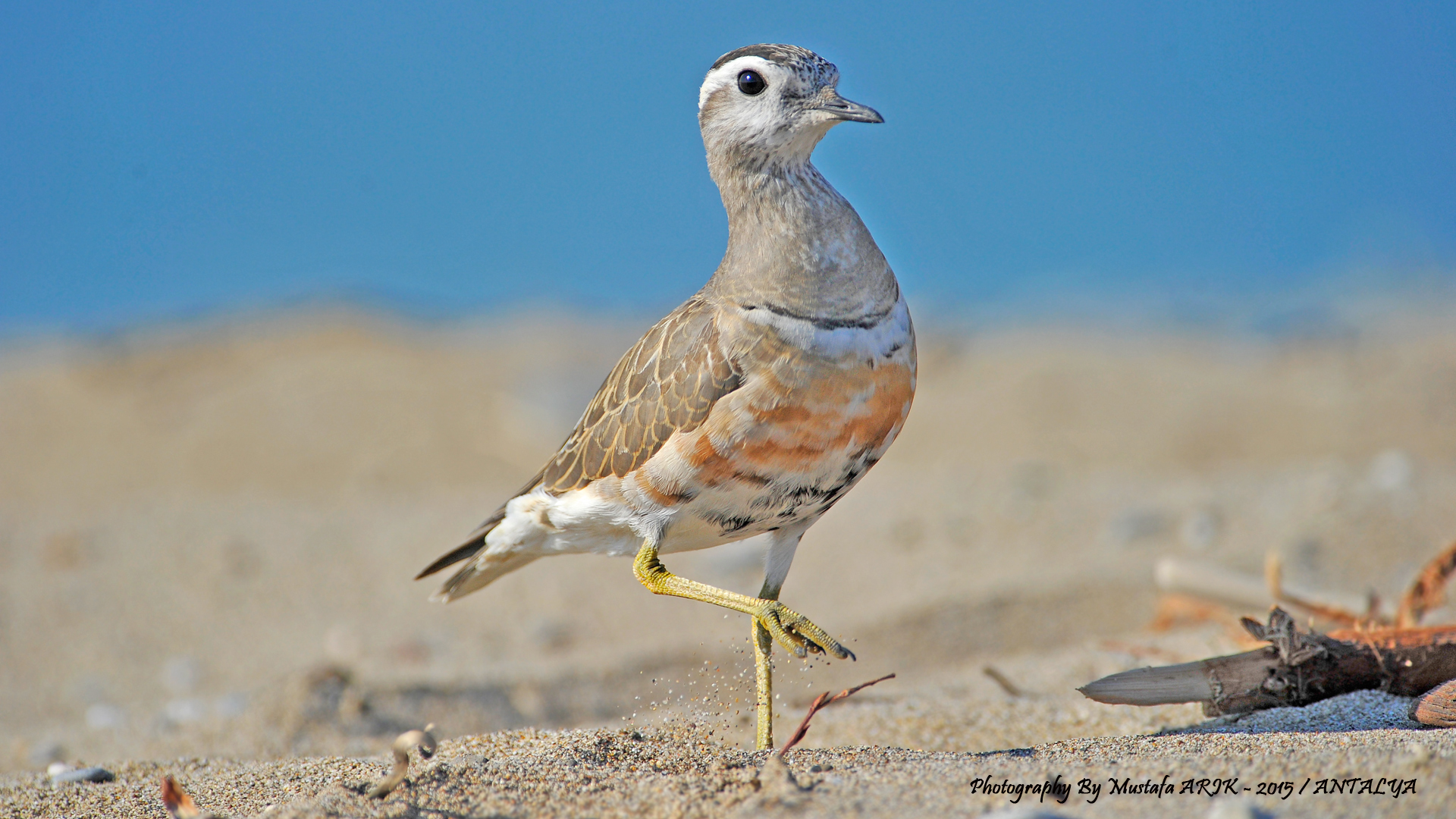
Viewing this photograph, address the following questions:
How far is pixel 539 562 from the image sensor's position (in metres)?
Answer: 9.48

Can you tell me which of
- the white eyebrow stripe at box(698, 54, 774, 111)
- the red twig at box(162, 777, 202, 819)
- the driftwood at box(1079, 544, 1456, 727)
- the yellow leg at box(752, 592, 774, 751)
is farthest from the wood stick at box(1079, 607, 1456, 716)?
the red twig at box(162, 777, 202, 819)

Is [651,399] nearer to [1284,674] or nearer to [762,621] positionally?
[762,621]

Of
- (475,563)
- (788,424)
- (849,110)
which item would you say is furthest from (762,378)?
(475,563)

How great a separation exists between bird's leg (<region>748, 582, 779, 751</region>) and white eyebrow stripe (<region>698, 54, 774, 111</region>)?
6.35 ft

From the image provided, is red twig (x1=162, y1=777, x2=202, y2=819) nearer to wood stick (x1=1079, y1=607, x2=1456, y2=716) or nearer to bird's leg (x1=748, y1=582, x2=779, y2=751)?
bird's leg (x1=748, y1=582, x2=779, y2=751)

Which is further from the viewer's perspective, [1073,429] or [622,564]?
[1073,429]

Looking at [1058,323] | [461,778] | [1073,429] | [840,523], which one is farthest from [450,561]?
[1058,323]

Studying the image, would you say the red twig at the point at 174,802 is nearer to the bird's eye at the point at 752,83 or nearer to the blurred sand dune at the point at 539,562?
the blurred sand dune at the point at 539,562

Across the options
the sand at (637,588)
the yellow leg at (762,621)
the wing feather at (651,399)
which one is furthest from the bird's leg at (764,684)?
the wing feather at (651,399)

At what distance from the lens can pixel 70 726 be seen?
605cm

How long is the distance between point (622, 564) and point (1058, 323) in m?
20.8

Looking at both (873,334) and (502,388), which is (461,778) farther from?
(502,388)

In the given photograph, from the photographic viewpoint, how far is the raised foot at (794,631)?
3436mm

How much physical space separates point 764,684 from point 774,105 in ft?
7.00
